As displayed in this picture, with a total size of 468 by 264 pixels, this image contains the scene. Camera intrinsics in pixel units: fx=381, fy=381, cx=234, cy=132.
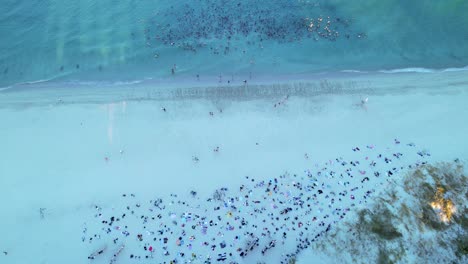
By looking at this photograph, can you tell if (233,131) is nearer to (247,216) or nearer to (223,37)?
(247,216)

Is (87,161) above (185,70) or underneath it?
underneath

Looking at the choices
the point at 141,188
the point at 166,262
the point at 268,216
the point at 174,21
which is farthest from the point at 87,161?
the point at 174,21

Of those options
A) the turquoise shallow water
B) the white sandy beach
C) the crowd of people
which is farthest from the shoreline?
the crowd of people

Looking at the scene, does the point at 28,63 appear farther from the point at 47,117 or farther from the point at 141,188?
the point at 141,188

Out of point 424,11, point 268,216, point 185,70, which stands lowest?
point 268,216

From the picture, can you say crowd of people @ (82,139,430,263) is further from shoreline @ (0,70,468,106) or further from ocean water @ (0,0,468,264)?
shoreline @ (0,70,468,106)

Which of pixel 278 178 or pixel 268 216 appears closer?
pixel 268 216

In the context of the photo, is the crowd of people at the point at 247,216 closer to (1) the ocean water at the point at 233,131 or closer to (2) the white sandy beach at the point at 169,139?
(1) the ocean water at the point at 233,131
